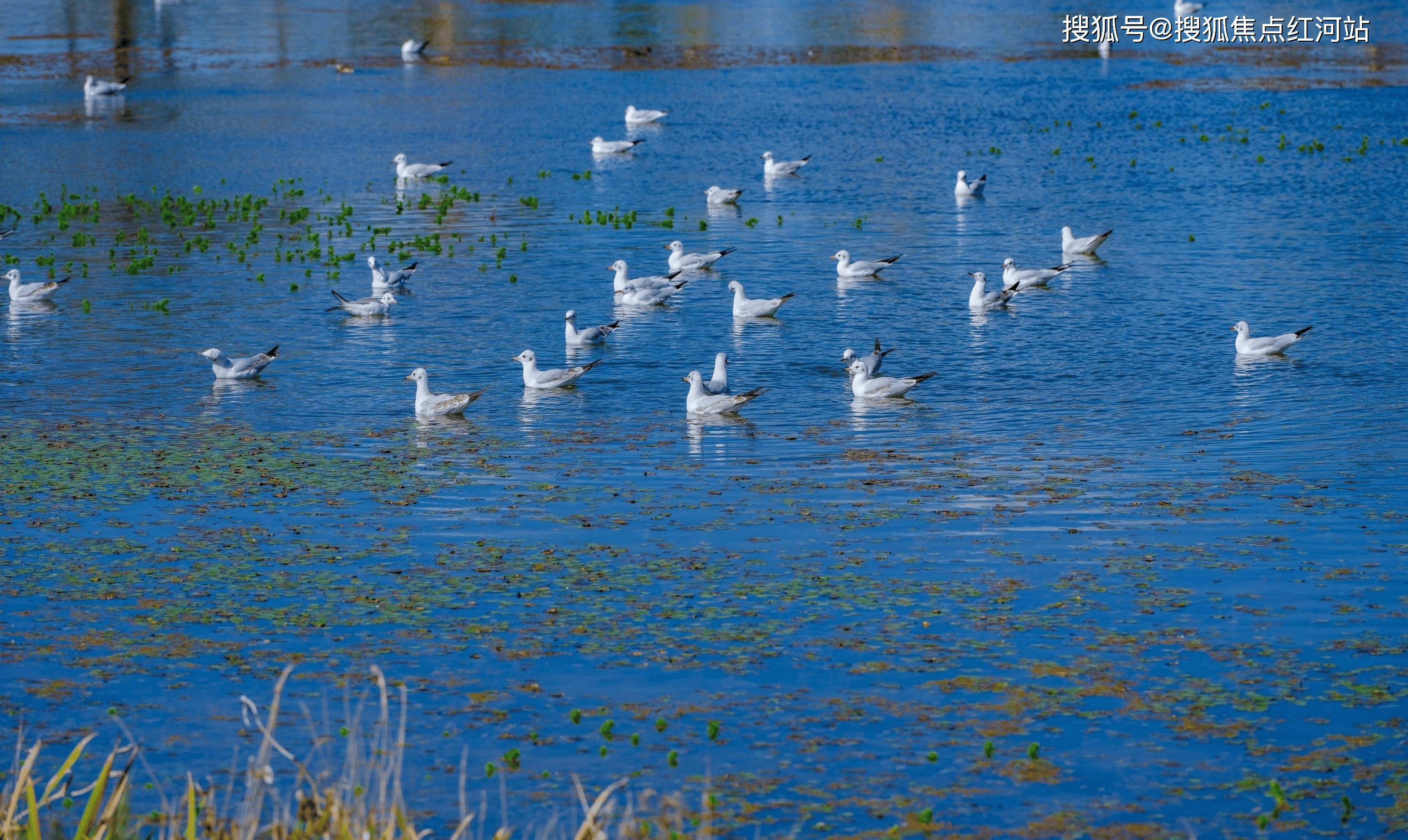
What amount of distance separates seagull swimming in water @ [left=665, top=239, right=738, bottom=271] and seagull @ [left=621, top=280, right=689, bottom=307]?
10.6ft

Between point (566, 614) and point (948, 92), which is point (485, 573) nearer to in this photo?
Result: point (566, 614)

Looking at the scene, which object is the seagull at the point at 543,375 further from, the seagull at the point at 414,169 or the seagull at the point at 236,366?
the seagull at the point at 414,169

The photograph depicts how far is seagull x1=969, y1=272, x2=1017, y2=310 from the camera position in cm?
3403

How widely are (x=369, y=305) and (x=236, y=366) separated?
5840mm

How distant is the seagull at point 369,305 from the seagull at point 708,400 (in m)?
10.3

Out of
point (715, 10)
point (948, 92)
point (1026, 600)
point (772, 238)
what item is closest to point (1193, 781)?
point (1026, 600)

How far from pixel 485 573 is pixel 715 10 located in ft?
304

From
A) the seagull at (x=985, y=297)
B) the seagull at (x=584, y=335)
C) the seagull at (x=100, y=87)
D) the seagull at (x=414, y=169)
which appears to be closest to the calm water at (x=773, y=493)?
the seagull at (x=414, y=169)

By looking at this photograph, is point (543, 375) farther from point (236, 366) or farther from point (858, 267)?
point (858, 267)

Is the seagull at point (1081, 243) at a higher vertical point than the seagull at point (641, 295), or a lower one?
higher

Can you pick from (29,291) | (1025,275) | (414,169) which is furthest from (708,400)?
(414,169)

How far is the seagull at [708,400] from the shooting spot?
2609 cm

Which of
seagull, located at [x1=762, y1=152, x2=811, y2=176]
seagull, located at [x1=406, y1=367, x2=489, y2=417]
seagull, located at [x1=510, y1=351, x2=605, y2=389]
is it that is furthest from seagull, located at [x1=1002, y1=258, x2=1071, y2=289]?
seagull, located at [x1=762, y1=152, x2=811, y2=176]

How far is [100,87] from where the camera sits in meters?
70.3
